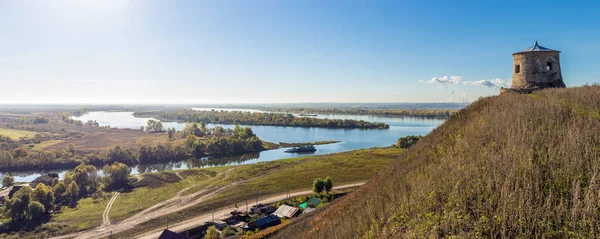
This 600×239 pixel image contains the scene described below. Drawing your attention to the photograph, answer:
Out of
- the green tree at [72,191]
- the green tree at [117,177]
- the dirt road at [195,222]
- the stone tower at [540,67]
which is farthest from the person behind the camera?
the green tree at [117,177]

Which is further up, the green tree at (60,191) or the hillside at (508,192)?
the hillside at (508,192)

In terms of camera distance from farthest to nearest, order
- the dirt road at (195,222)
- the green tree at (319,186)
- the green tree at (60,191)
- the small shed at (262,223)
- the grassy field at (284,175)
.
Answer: the green tree at (60,191), the green tree at (319,186), the grassy field at (284,175), the dirt road at (195,222), the small shed at (262,223)

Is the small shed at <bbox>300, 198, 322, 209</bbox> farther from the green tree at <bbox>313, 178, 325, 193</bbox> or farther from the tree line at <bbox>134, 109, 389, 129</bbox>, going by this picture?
the tree line at <bbox>134, 109, 389, 129</bbox>

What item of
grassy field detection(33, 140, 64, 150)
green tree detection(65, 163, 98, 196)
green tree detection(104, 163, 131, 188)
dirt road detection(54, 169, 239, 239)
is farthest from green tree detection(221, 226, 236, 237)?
grassy field detection(33, 140, 64, 150)

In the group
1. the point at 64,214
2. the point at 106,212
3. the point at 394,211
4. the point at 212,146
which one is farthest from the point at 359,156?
the point at 394,211

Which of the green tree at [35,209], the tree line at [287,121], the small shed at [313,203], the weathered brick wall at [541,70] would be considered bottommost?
the green tree at [35,209]

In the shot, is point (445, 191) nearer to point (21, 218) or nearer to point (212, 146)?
point (21, 218)

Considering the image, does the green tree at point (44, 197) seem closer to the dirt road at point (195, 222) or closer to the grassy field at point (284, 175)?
the grassy field at point (284, 175)

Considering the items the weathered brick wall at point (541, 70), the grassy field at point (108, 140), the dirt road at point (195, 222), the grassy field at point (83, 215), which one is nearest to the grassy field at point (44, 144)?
the grassy field at point (108, 140)
